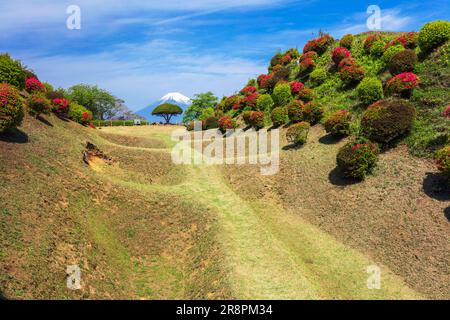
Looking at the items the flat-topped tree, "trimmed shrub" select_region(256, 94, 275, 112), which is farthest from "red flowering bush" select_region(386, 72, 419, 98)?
the flat-topped tree

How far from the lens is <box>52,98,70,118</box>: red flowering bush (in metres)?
29.0

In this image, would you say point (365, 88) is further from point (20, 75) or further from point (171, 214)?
point (20, 75)

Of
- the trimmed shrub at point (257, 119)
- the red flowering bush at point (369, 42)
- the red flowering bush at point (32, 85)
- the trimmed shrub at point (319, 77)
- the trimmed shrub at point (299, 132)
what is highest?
the red flowering bush at point (369, 42)

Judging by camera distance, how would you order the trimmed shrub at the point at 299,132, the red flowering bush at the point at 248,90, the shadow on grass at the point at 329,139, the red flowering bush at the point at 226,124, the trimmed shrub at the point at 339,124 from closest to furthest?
1. the trimmed shrub at the point at 339,124
2. the shadow on grass at the point at 329,139
3. the trimmed shrub at the point at 299,132
4. the red flowering bush at the point at 226,124
5. the red flowering bush at the point at 248,90

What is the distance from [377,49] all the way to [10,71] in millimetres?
35080

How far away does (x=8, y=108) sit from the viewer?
18.0 m

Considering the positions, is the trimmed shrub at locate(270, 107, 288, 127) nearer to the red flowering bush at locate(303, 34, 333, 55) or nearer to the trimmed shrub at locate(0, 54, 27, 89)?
the red flowering bush at locate(303, 34, 333, 55)

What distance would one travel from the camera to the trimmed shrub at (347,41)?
137ft

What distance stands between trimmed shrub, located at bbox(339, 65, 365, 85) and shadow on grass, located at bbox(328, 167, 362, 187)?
14943mm

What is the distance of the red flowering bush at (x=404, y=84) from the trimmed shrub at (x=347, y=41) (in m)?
17.5

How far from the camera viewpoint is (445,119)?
21.0m

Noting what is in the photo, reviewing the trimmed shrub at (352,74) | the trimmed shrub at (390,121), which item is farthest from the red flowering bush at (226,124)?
the trimmed shrub at (390,121)

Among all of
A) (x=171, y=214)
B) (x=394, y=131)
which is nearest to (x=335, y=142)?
(x=394, y=131)

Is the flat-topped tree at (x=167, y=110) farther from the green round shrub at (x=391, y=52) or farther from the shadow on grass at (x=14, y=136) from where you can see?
the shadow on grass at (x=14, y=136)
